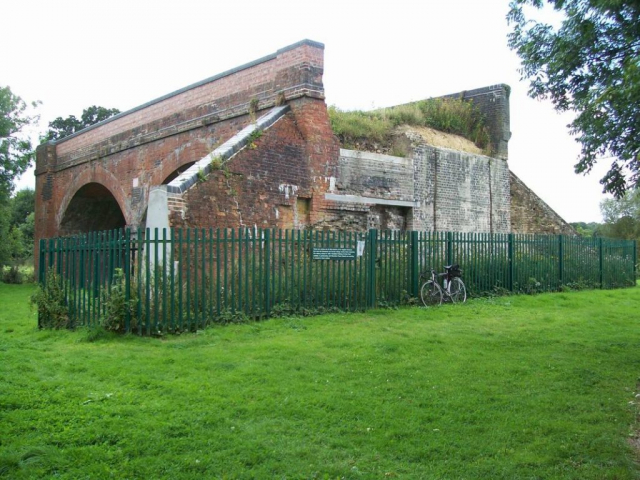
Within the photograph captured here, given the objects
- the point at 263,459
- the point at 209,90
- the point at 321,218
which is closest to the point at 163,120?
the point at 209,90

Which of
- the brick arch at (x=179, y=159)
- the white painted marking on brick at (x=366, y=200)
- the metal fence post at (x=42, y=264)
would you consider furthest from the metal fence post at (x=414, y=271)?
the metal fence post at (x=42, y=264)

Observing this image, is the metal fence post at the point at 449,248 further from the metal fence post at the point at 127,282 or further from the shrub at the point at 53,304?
the shrub at the point at 53,304

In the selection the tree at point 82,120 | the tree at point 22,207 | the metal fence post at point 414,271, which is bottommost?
the metal fence post at point 414,271

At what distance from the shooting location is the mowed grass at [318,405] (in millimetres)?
4199

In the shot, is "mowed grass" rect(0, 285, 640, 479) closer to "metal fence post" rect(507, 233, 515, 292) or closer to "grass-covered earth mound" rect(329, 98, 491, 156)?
"metal fence post" rect(507, 233, 515, 292)

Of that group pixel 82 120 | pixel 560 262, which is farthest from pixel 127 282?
pixel 82 120

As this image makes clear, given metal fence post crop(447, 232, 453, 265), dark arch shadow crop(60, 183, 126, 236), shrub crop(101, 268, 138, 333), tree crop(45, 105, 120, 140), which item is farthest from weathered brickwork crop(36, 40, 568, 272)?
tree crop(45, 105, 120, 140)

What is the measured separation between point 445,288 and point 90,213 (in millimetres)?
16401

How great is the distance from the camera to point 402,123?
1645cm

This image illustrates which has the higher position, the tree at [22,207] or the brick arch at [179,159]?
the tree at [22,207]

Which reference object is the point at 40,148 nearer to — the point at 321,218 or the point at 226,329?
the point at 321,218

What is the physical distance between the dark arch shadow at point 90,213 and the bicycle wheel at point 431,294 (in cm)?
1402

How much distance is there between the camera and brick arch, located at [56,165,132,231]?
18.9m

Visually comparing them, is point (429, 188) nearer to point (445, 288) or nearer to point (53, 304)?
point (445, 288)
